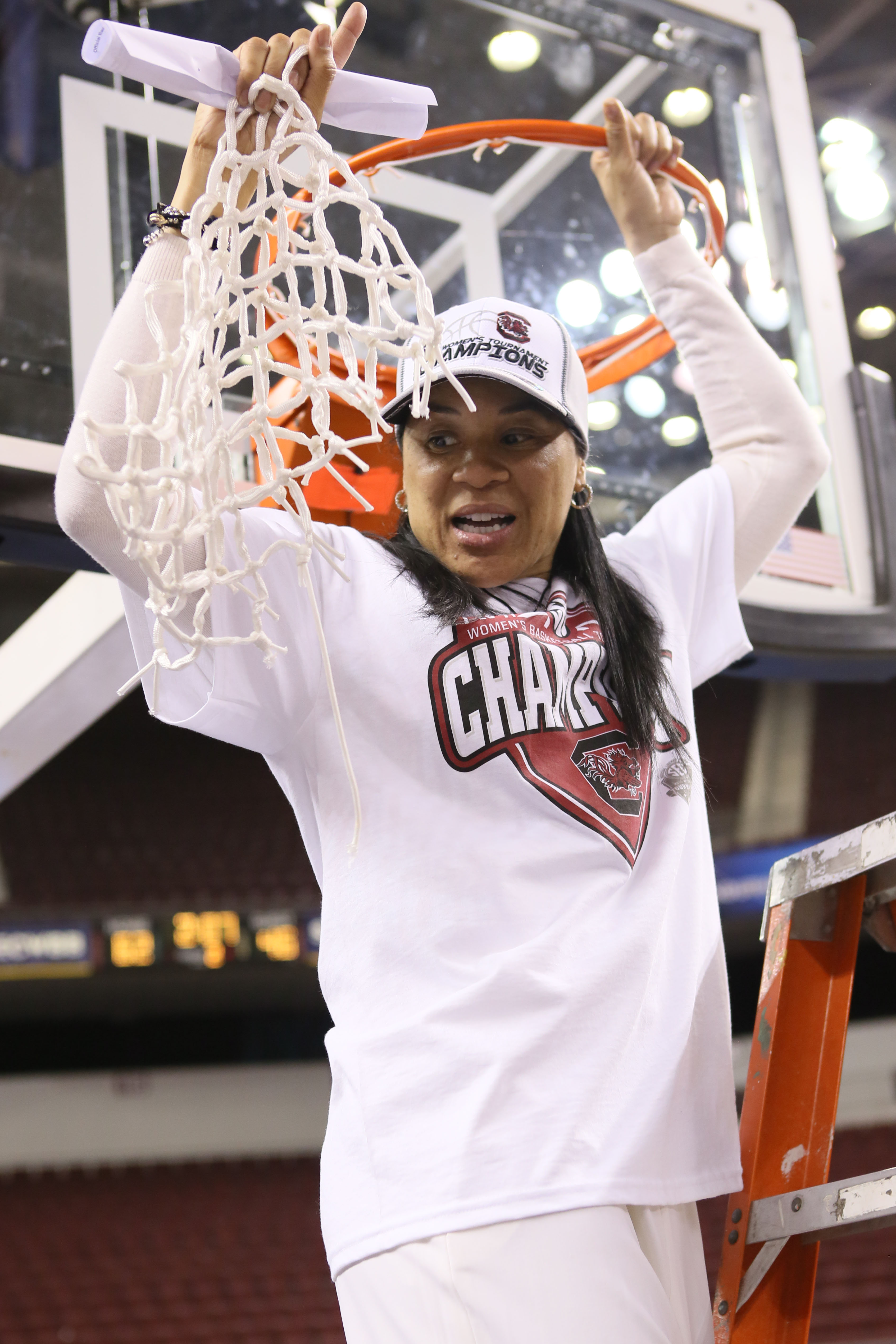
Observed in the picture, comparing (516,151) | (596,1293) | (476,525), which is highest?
(516,151)

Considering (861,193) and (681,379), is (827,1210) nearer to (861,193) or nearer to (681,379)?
(681,379)

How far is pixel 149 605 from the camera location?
102 cm

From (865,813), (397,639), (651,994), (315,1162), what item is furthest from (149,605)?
(865,813)

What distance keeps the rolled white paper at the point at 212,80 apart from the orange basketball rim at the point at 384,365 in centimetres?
30

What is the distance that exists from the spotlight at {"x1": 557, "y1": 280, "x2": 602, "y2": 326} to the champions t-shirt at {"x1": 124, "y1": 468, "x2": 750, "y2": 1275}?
1171 millimetres

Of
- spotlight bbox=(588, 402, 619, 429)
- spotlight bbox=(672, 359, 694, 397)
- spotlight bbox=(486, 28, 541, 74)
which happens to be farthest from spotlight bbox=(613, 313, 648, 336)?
spotlight bbox=(486, 28, 541, 74)

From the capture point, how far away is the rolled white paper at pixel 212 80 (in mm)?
1061

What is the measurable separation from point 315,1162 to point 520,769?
300 inches

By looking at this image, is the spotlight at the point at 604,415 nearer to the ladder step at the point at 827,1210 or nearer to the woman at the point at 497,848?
the woman at the point at 497,848

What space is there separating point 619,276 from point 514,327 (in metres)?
1.13

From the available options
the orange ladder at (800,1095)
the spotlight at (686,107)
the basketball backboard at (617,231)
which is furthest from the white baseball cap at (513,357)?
the spotlight at (686,107)

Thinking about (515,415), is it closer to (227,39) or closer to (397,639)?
(397,639)

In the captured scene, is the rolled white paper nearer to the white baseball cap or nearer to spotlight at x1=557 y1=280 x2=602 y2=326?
the white baseball cap

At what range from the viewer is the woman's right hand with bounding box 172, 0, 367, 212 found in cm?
114
